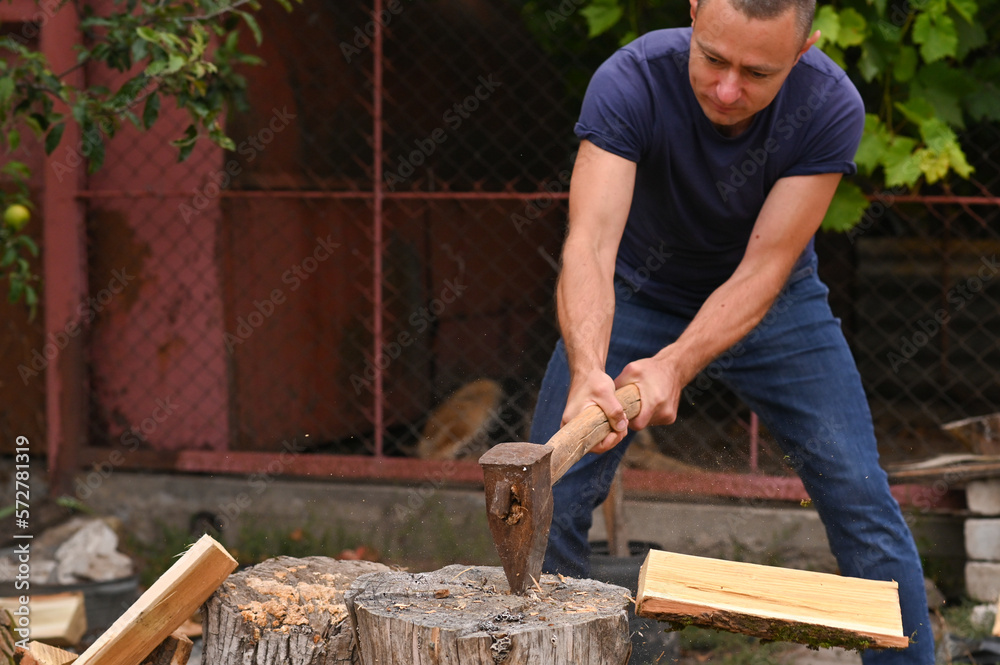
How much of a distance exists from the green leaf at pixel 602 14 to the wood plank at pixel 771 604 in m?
3.06

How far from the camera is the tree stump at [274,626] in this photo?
2.15 metres

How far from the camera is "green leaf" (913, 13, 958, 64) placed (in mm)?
4133

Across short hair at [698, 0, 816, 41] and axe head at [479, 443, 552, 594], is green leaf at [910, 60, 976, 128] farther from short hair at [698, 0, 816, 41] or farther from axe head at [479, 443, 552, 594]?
axe head at [479, 443, 552, 594]

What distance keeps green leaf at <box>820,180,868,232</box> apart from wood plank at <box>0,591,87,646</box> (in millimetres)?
3540

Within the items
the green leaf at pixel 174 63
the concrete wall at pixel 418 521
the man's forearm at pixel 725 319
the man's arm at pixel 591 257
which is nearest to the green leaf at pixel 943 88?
the concrete wall at pixel 418 521

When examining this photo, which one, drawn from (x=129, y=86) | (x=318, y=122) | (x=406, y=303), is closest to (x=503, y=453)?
(x=129, y=86)

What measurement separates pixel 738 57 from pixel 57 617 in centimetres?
308

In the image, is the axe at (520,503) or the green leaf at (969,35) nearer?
the axe at (520,503)

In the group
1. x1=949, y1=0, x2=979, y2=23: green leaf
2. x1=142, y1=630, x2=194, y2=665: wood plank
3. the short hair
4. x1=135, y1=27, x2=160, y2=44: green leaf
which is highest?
x1=949, y1=0, x2=979, y2=23: green leaf

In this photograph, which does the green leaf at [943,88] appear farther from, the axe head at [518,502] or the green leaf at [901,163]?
the axe head at [518,502]

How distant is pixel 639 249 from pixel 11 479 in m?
3.99

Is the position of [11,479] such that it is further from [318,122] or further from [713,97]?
[713,97]

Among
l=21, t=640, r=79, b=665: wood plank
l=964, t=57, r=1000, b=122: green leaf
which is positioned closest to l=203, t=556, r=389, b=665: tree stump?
l=21, t=640, r=79, b=665: wood plank

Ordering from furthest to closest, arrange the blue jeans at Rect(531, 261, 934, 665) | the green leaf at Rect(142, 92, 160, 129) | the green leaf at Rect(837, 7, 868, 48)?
the green leaf at Rect(837, 7, 868, 48), the green leaf at Rect(142, 92, 160, 129), the blue jeans at Rect(531, 261, 934, 665)
